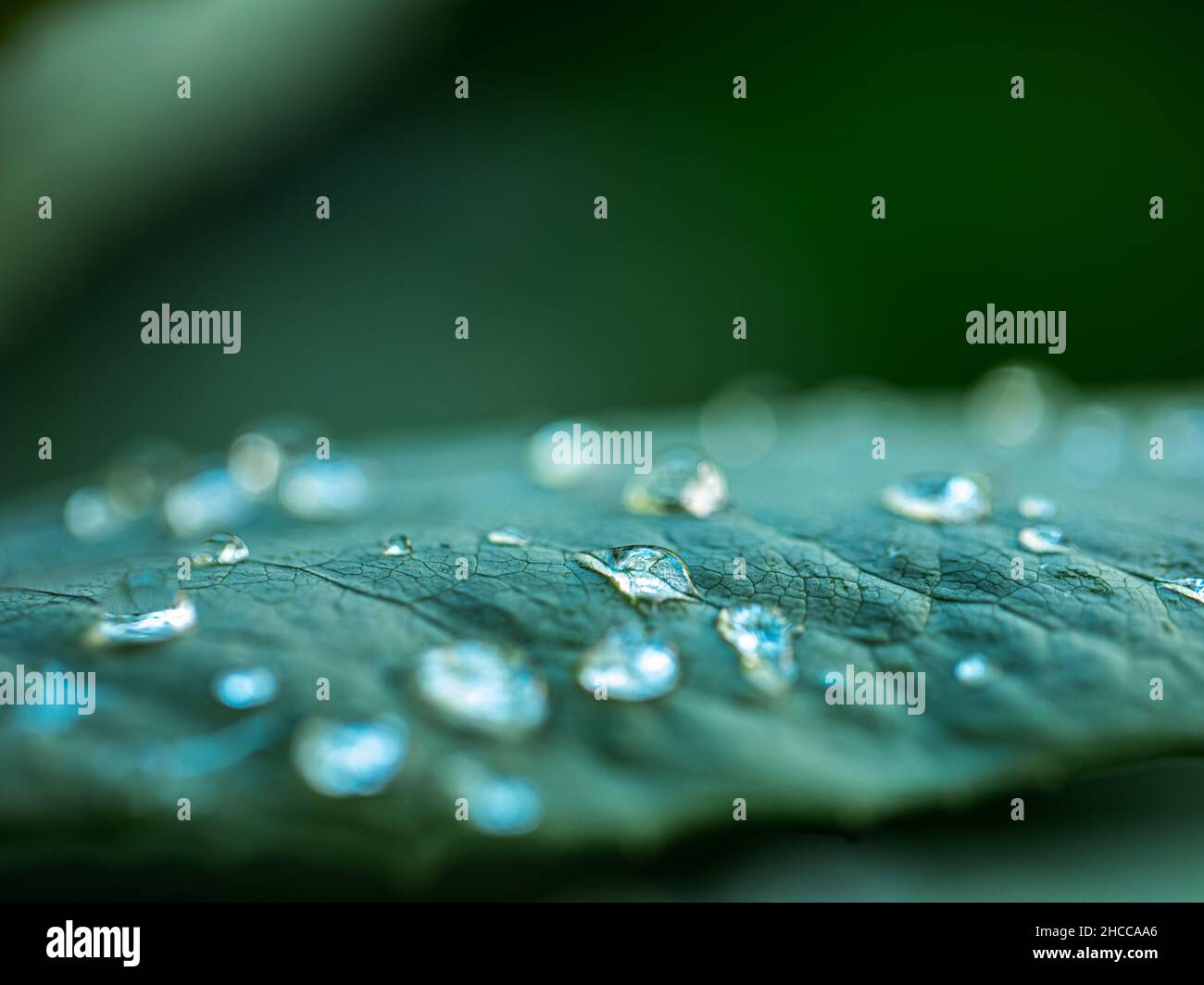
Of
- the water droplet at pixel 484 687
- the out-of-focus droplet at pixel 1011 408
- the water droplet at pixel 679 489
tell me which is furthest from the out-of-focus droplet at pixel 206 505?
the out-of-focus droplet at pixel 1011 408

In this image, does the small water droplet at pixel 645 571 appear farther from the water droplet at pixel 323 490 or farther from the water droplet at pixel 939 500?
the water droplet at pixel 323 490

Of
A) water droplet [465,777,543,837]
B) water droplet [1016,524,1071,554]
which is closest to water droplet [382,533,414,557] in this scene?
water droplet [465,777,543,837]

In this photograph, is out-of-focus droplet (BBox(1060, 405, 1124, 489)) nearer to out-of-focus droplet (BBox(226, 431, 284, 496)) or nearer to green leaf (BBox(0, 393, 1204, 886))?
green leaf (BBox(0, 393, 1204, 886))

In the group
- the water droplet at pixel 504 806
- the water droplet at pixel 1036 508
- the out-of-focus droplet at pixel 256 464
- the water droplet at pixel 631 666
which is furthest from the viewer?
the out-of-focus droplet at pixel 256 464

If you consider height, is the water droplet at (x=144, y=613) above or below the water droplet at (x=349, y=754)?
above

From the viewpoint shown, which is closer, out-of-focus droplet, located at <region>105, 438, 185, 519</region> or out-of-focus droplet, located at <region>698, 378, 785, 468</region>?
out-of-focus droplet, located at <region>105, 438, 185, 519</region>
